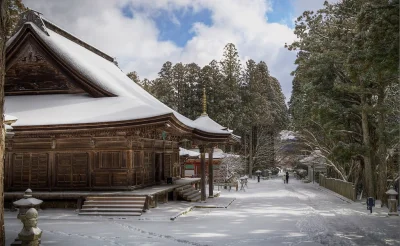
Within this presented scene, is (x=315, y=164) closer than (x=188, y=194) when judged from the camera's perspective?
No

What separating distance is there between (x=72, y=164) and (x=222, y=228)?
27.6 feet

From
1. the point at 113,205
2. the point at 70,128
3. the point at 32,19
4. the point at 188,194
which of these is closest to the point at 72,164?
the point at 70,128

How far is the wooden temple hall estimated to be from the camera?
1634 cm

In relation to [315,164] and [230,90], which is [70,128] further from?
[230,90]

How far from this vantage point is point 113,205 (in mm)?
15484

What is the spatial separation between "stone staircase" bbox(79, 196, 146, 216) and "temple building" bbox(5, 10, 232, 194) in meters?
1.35

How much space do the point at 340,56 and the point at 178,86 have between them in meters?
39.1

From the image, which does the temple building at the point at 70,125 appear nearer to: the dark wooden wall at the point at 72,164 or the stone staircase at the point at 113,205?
the dark wooden wall at the point at 72,164

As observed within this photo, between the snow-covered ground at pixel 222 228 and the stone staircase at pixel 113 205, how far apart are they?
47 cm

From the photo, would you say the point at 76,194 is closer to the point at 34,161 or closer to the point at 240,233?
the point at 34,161

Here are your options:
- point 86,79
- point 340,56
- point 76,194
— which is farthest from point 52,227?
point 340,56

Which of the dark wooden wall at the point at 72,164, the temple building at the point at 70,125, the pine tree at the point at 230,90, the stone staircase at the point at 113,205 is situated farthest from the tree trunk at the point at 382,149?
the pine tree at the point at 230,90

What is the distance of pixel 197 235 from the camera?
11250 millimetres

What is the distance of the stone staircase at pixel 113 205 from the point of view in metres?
15.1
